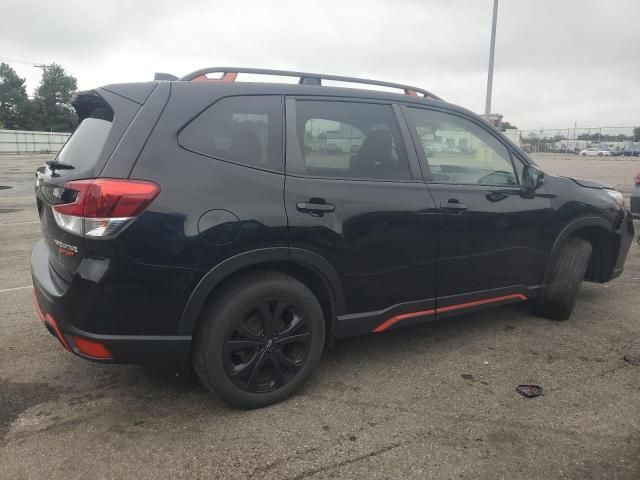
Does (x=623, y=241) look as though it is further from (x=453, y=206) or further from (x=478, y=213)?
(x=453, y=206)

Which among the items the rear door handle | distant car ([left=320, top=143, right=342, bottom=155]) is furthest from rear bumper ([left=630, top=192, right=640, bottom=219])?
distant car ([left=320, top=143, right=342, bottom=155])

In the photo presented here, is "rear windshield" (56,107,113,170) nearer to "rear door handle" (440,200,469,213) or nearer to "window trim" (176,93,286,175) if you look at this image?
"window trim" (176,93,286,175)

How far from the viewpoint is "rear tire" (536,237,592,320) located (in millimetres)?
4145

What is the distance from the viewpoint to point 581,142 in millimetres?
46438

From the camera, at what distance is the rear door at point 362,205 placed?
2891 millimetres

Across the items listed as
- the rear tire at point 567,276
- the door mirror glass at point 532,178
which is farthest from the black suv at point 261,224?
the rear tire at point 567,276

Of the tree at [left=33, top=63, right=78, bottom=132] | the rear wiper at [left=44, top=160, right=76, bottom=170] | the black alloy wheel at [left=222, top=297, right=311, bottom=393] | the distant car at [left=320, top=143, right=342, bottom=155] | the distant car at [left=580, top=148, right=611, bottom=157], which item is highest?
the tree at [left=33, top=63, right=78, bottom=132]

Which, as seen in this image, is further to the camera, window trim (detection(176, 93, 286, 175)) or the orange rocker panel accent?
the orange rocker panel accent

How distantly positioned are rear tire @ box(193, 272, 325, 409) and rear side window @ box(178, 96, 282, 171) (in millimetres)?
656

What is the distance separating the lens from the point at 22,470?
2.34 m

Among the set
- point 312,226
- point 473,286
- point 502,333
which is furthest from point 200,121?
point 502,333

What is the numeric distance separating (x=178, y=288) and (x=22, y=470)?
1067 millimetres

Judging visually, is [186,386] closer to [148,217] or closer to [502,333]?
[148,217]

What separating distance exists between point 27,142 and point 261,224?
54398 mm
